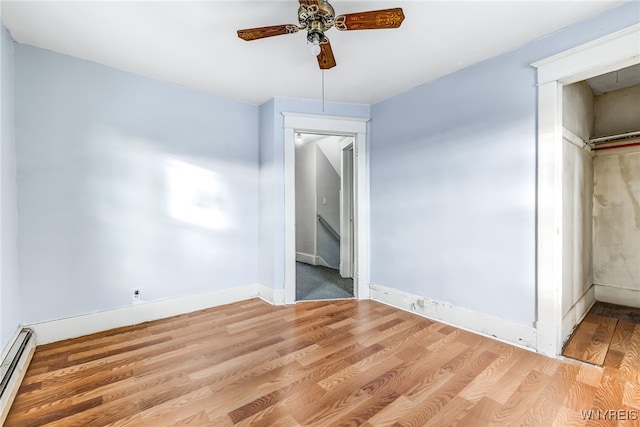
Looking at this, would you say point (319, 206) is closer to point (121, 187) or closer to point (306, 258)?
point (306, 258)

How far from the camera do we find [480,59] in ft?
8.12

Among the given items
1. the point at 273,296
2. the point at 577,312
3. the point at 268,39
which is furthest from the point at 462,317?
the point at 268,39

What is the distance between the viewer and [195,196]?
311 cm

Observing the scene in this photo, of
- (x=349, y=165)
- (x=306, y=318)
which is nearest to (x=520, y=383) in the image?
(x=306, y=318)

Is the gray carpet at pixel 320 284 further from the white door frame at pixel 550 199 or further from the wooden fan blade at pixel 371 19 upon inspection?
the wooden fan blade at pixel 371 19

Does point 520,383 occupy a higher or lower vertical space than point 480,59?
lower

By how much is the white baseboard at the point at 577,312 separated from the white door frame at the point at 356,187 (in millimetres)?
1883

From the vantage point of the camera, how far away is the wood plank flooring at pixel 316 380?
5.00ft

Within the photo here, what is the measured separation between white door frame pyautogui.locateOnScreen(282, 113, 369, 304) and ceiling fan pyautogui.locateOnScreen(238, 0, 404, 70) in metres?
1.56

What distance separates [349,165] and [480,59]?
2419 mm

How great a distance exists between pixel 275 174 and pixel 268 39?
4.78 feet

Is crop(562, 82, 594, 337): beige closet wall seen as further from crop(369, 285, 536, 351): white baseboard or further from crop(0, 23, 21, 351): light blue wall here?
crop(0, 23, 21, 351): light blue wall

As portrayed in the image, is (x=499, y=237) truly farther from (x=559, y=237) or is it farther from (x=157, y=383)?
(x=157, y=383)

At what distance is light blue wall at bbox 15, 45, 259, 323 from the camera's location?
2297 mm
